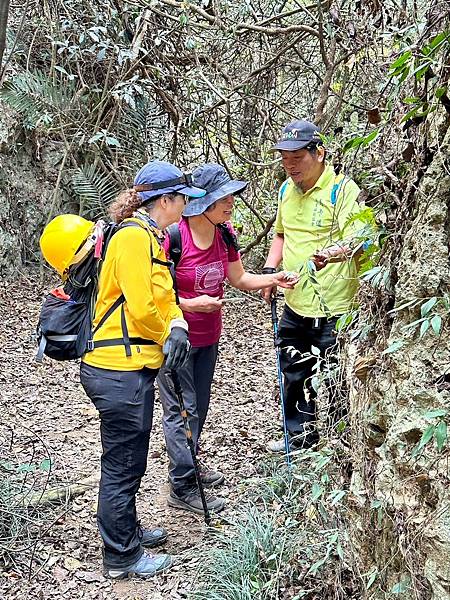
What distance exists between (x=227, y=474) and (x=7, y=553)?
1.61 metres

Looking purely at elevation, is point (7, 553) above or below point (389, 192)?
below

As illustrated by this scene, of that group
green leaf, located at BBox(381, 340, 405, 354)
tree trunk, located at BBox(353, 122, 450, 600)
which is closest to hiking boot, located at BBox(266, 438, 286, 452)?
tree trunk, located at BBox(353, 122, 450, 600)

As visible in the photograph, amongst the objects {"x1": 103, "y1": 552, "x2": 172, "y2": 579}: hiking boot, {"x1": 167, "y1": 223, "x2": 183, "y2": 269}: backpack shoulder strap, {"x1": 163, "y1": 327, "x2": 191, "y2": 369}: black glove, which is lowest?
{"x1": 103, "y1": 552, "x2": 172, "y2": 579}: hiking boot

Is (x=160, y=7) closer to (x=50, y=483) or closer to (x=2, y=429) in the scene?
(x=2, y=429)

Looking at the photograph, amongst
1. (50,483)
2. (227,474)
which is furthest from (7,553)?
(227,474)

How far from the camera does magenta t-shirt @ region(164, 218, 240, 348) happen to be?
13.2 feet

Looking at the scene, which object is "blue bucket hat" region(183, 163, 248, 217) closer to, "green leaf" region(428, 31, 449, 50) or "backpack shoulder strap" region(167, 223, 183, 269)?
"backpack shoulder strap" region(167, 223, 183, 269)

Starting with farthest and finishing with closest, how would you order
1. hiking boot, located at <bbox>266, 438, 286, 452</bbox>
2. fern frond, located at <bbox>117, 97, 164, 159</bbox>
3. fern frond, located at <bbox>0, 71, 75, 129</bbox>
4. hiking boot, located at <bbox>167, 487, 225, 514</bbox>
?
fern frond, located at <bbox>117, 97, 164, 159</bbox>
fern frond, located at <bbox>0, 71, 75, 129</bbox>
hiking boot, located at <bbox>266, 438, 286, 452</bbox>
hiking boot, located at <bbox>167, 487, 225, 514</bbox>

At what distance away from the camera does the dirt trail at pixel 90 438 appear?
365 cm

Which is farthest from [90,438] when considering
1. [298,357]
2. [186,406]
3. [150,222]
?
[150,222]

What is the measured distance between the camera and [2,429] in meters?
5.50

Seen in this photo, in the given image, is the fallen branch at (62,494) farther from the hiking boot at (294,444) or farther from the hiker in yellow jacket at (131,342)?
the hiking boot at (294,444)

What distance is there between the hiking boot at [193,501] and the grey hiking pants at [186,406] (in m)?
0.04

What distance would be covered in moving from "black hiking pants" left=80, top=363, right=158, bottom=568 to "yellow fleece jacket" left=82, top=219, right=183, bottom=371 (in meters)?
0.07
